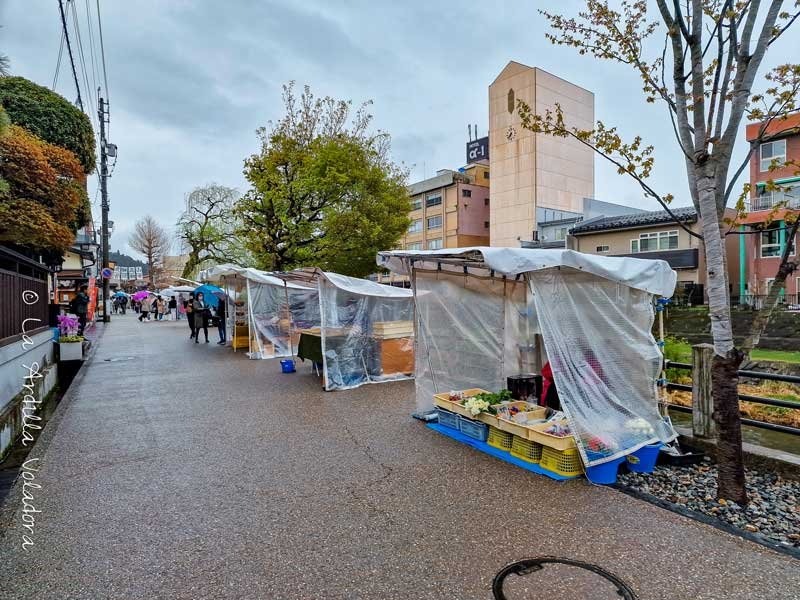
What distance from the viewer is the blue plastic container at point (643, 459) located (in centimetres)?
Answer: 424

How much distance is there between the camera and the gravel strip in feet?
11.0

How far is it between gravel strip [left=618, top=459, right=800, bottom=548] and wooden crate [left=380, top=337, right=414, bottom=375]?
16.8 ft

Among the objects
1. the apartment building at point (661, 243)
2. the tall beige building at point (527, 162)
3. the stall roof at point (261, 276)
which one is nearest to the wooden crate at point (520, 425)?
the stall roof at point (261, 276)

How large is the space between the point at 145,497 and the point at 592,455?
3795mm

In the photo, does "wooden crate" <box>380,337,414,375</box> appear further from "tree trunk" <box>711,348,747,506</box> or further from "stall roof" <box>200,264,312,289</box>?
"tree trunk" <box>711,348,747,506</box>

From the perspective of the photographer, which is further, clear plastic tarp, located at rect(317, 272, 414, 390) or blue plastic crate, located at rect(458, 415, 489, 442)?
clear plastic tarp, located at rect(317, 272, 414, 390)

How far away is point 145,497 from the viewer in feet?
12.3

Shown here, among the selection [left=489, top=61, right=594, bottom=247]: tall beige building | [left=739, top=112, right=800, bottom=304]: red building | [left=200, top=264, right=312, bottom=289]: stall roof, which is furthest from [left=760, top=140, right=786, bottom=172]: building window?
[left=200, top=264, right=312, bottom=289]: stall roof

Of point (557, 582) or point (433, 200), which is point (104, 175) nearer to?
point (557, 582)

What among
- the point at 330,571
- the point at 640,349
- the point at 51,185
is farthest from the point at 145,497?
the point at 51,185

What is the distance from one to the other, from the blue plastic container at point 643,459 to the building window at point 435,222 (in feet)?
137

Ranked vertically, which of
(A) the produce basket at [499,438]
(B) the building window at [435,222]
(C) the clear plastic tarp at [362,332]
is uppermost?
(B) the building window at [435,222]

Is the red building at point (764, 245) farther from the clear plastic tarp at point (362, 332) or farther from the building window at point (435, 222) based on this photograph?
the building window at point (435, 222)

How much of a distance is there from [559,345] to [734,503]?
1768mm
